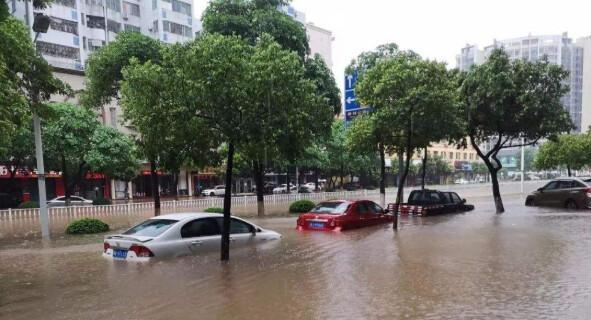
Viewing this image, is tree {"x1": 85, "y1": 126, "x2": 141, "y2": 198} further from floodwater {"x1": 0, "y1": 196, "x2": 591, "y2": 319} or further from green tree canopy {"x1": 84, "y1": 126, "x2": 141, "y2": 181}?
floodwater {"x1": 0, "y1": 196, "x2": 591, "y2": 319}

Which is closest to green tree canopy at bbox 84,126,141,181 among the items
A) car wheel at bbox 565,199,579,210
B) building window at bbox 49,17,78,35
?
building window at bbox 49,17,78,35

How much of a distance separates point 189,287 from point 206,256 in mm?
2224

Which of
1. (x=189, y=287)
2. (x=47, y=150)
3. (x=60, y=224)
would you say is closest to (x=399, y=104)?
(x=189, y=287)

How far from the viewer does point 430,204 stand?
66.3ft

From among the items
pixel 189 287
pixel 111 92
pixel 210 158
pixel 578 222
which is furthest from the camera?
pixel 111 92

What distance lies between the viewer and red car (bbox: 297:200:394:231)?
14562 mm

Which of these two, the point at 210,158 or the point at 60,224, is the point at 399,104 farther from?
the point at 60,224

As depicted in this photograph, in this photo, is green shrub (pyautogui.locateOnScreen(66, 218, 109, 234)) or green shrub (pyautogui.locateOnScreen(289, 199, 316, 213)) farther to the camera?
green shrub (pyautogui.locateOnScreen(289, 199, 316, 213))

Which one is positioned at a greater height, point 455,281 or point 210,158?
point 210,158

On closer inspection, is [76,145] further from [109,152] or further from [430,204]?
[430,204]

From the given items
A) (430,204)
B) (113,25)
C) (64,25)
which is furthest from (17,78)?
(113,25)

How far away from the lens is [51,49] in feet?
163

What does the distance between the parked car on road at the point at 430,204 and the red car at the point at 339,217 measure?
3853mm

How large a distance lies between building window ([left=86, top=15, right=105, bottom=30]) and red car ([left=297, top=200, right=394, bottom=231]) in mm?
48800
